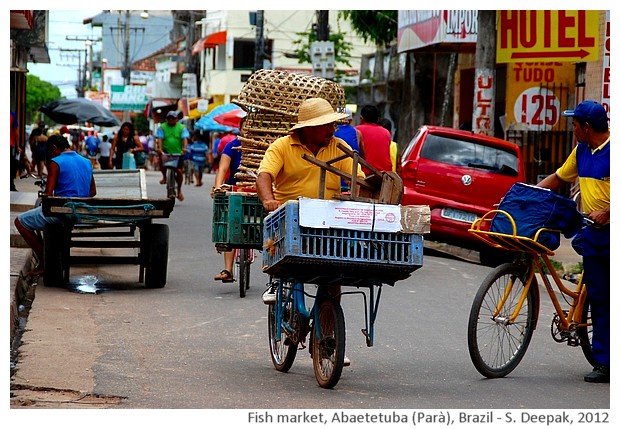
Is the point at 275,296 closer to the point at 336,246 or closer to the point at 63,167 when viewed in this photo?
the point at 336,246

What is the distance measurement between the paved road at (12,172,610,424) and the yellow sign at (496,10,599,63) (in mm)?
6668

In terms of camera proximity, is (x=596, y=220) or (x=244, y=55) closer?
(x=596, y=220)

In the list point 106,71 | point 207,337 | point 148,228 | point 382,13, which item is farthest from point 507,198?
point 106,71

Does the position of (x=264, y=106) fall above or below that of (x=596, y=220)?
above

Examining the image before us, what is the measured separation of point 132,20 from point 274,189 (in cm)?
9703

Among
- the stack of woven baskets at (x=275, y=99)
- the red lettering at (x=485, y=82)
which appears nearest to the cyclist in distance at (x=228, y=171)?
the stack of woven baskets at (x=275, y=99)

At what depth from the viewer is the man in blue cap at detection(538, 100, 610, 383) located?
7.44 m

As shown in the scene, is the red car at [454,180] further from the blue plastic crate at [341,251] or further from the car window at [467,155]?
the blue plastic crate at [341,251]

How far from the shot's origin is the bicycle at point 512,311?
741 centimetres

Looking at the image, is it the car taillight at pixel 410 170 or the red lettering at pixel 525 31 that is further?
the red lettering at pixel 525 31

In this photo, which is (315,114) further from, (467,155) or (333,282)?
(467,155)

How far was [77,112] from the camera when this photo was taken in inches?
1092

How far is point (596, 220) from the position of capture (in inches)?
291

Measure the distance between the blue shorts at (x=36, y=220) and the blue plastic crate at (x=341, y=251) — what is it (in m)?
5.04
